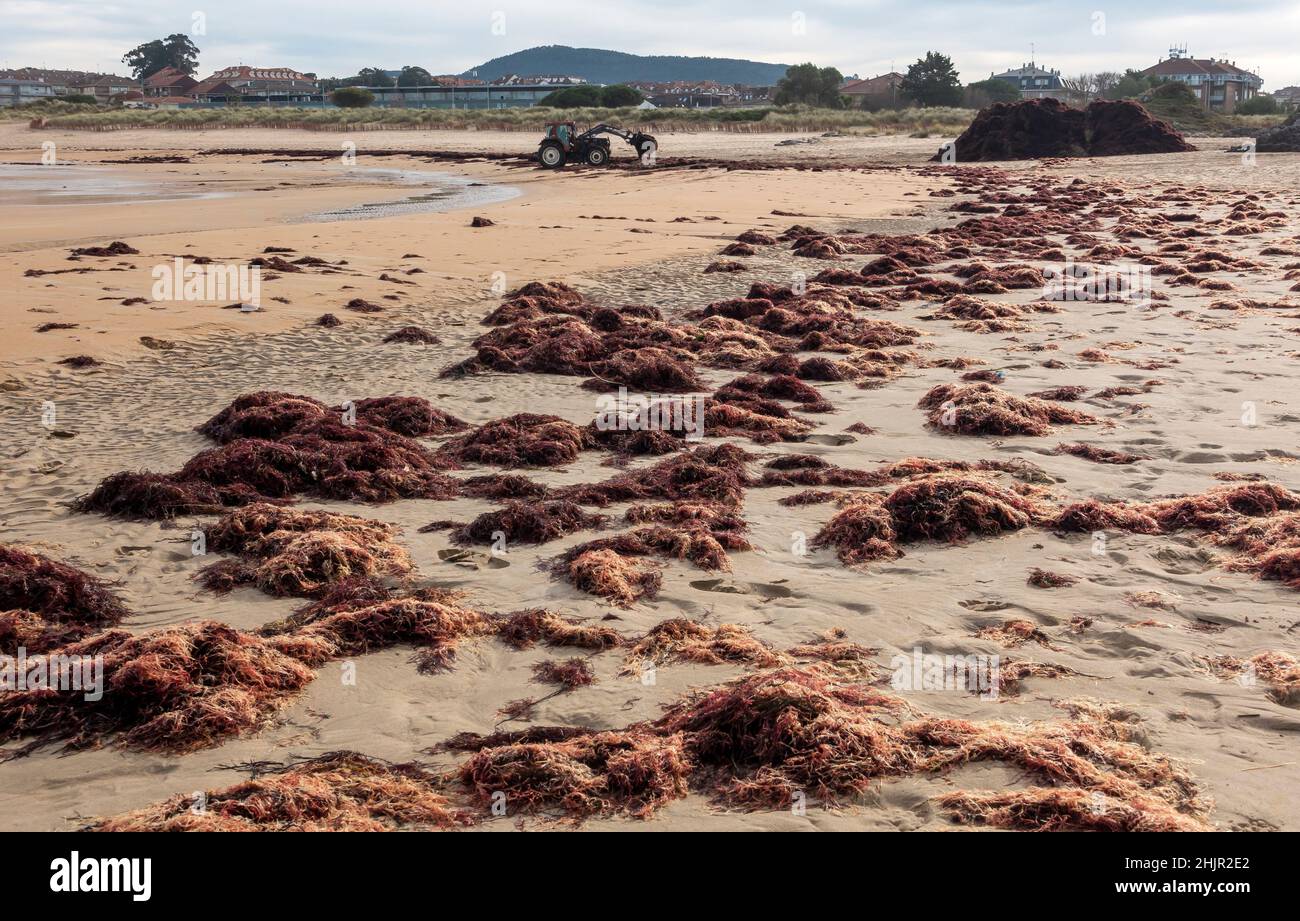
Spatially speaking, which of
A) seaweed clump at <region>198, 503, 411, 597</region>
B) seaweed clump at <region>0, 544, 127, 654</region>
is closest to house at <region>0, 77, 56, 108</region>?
seaweed clump at <region>198, 503, 411, 597</region>

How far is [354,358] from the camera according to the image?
11.9m

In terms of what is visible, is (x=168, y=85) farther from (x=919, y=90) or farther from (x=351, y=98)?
(x=919, y=90)

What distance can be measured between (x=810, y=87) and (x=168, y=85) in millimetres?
85430

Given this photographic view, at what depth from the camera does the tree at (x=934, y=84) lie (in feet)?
319

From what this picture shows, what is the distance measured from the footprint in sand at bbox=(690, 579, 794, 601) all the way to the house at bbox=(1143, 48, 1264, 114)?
421ft

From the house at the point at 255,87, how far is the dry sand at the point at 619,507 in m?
107

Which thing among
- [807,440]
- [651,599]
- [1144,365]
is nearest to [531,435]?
[807,440]

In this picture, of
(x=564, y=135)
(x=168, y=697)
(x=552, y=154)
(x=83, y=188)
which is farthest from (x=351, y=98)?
(x=168, y=697)

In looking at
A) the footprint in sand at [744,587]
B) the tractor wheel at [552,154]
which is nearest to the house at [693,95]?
the tractor wheel at [552,154]

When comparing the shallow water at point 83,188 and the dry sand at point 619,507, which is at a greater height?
the shallow water at point 83,188

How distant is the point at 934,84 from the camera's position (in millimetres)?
97562

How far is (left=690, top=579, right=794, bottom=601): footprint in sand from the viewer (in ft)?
19.8

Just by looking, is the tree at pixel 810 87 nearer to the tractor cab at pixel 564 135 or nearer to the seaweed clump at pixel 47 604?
the tractor cab at pixel 564 135

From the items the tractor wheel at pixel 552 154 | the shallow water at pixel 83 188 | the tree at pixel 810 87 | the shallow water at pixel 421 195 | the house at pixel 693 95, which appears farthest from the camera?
the house at pixel 693 95
